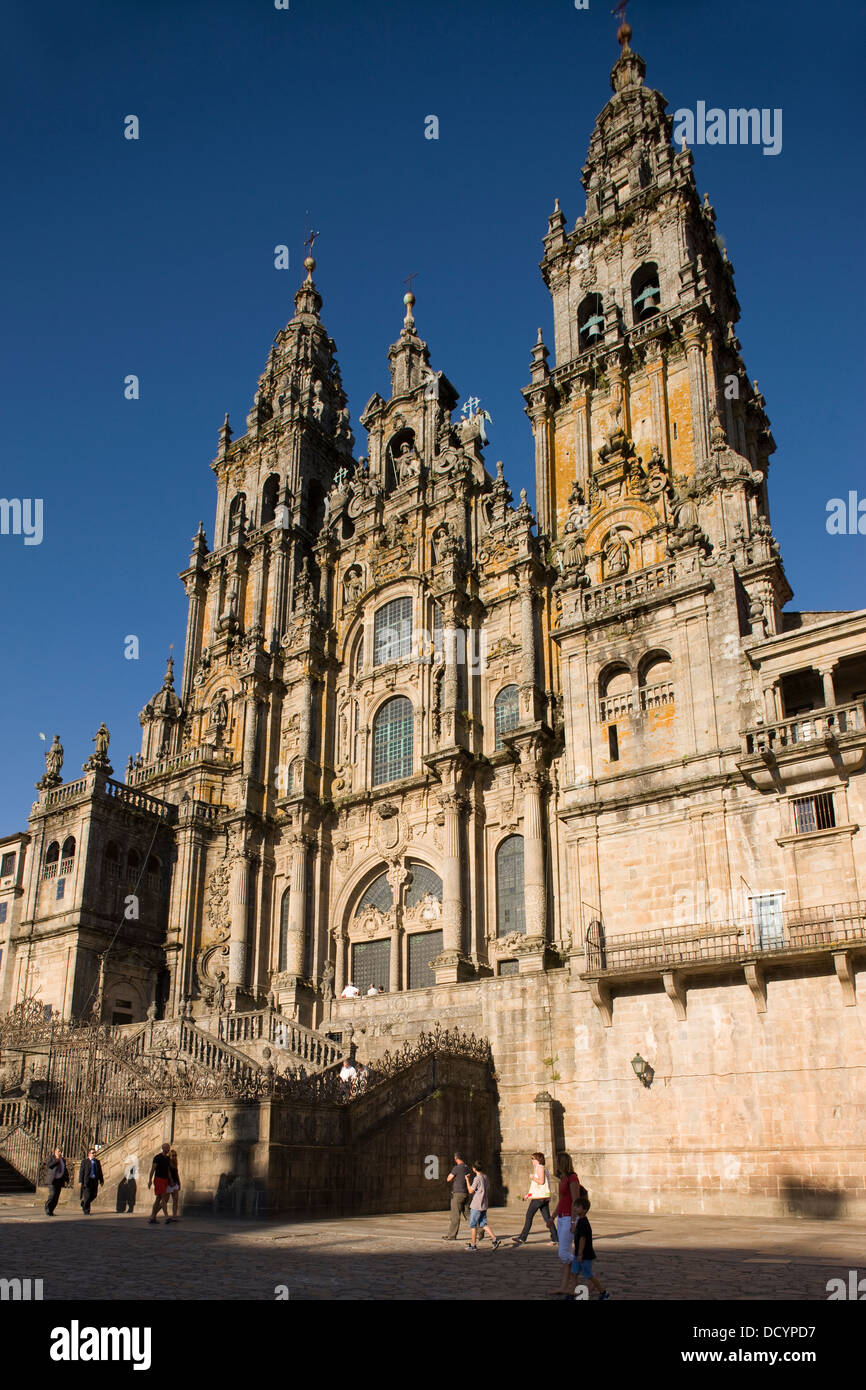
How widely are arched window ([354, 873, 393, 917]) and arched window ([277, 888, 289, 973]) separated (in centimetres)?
342

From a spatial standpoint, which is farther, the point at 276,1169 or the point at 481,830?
the point at 481,830

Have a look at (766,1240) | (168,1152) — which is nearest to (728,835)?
(766,1240)

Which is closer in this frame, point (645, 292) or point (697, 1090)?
point (697, 1090)

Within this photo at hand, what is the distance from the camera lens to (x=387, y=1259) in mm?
15172

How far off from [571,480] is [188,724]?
73.3 feet

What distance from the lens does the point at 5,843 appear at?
1866 inches

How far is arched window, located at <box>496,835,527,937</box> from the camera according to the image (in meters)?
38.1

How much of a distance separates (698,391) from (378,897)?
76.7 ft

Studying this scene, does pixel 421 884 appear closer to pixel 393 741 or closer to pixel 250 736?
pixel 393 741

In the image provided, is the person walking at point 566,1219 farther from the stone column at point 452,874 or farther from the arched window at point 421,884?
the arched window at point 421,884

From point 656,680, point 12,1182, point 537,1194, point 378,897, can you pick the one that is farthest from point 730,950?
point 12,1182

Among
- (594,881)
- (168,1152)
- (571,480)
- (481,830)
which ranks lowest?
(168,1152)

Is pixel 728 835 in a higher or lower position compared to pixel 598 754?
lower

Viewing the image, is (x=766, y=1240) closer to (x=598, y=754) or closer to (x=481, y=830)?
(x=598, y=754)
